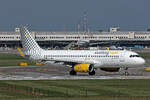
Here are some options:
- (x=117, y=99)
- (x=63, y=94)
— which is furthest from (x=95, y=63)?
(x=117, y=99)

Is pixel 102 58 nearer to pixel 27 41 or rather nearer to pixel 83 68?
pixel 83 68

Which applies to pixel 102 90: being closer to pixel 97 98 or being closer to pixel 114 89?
pixel 114 89

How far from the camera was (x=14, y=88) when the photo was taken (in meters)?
56.0

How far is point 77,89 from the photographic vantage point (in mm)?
54656

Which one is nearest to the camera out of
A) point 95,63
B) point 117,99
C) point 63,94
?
point 117,99

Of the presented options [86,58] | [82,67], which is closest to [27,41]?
[86,58]

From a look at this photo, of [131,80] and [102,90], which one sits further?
[131,80]

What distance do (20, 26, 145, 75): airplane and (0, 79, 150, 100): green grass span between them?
10.9 meters

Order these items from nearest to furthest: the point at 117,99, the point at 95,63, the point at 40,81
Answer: the point at 117,99 → the point at 40,81 → the point at 95,63

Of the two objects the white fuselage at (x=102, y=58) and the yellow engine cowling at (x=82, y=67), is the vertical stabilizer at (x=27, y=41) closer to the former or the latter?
the white fuselage at (x=102, y=58)

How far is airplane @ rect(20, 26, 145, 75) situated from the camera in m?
76.2

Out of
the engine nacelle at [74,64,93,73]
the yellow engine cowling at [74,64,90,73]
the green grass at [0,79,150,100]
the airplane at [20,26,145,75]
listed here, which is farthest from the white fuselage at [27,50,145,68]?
the green grass at [0,79,150,100]

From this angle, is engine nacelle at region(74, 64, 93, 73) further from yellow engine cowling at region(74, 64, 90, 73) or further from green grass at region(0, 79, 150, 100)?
green grass at region(0, 79, 150, 100)

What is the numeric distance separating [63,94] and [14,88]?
882cm
